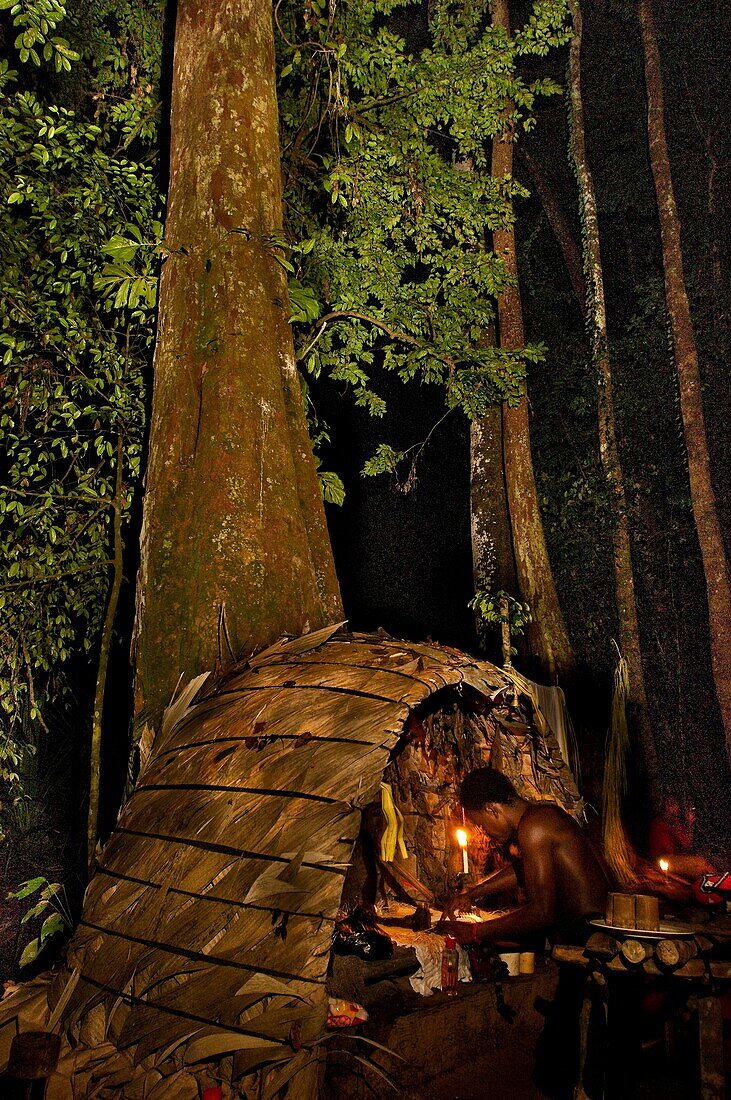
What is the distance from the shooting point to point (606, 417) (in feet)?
38.0

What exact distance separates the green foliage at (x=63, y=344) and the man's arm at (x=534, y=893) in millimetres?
3336

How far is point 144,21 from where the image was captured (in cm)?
627

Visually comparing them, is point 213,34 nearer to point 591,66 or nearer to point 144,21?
point 144,21

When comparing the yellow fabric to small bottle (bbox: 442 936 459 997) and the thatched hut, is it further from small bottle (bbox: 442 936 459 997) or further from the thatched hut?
the thatched hut

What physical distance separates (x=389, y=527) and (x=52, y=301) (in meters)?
15.7

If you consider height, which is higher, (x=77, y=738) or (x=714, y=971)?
(x=714, y=971)

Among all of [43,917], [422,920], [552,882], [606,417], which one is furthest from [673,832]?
[43,917]

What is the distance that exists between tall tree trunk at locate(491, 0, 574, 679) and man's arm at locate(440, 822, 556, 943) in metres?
3.99

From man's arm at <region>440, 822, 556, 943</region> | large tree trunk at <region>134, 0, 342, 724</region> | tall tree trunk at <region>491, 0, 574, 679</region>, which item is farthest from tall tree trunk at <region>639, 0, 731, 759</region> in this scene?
large tree trunk at <region>134, 0, 342, 724</region>

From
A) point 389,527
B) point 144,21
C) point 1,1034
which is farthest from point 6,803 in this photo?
point 389,527

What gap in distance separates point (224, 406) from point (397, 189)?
4155 mm

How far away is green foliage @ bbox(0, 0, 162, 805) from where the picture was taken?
5.07 metres

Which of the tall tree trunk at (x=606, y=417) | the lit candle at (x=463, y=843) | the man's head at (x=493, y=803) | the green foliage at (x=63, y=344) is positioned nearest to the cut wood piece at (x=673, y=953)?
the man's head at (x=493, y=803)

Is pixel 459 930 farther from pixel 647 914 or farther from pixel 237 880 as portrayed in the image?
pixel 237 880
